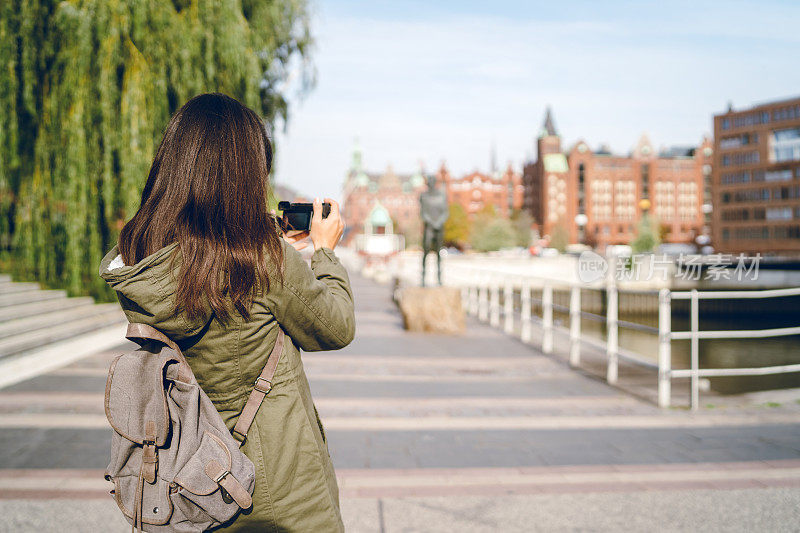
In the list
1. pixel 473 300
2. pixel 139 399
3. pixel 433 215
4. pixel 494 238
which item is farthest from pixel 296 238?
pixel 494 238

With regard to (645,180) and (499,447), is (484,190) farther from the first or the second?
(499,447)

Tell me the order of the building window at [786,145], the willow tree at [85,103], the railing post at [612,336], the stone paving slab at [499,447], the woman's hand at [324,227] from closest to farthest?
the woman's hand at [324,227], the stone paving slab at [499,447], the railing post at [612,336], the willow tree at [85,103], the building window at [786,145]

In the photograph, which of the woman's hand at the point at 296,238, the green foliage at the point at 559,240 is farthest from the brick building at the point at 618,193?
the woman's hand at the point at 296,238

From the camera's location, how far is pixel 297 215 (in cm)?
175

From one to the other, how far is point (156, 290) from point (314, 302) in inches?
13.9

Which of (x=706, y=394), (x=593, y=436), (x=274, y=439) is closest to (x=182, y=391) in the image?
(x=274, y=439)

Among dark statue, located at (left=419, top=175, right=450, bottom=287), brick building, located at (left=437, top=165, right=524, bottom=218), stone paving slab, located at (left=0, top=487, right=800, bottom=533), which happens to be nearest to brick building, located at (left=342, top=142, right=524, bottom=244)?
brick building, located at (left=437, top=165, right=524, bottom=218)

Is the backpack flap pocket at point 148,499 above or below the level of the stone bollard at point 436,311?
above

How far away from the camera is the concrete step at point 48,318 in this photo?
898 cm

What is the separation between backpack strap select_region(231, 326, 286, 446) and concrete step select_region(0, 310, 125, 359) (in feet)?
24.4

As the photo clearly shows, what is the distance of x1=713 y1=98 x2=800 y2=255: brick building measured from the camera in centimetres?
8150

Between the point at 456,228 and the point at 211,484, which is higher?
the point at 456,228

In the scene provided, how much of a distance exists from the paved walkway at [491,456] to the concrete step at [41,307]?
96.4 inches

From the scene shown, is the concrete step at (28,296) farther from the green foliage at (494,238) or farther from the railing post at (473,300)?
the green foliage at (494,238)
